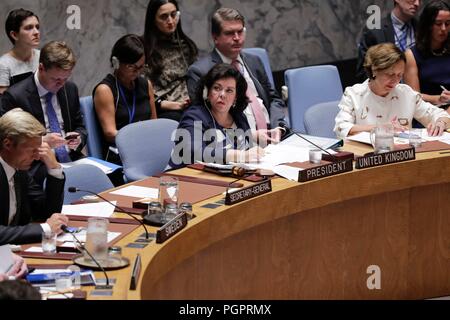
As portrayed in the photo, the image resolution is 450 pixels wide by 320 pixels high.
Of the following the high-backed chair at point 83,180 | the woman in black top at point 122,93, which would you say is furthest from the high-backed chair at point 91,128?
the high-backed chair at point 83,180

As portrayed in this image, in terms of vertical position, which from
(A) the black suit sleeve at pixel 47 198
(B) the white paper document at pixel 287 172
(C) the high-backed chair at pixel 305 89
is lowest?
(A) the black suit sleeve at pixel 47 198

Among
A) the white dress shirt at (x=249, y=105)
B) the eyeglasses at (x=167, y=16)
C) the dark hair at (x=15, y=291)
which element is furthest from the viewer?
the eyeglasses at (x=167, y=16)

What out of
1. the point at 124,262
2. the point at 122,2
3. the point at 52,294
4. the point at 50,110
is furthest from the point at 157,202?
the point at 122,2

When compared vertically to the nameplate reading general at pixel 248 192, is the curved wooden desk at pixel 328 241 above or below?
below

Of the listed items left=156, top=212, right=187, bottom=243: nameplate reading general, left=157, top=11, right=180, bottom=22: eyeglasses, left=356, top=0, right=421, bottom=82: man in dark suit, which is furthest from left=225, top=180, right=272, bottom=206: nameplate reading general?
left=356, top=0, right=421, bottom=82: man in dark suit

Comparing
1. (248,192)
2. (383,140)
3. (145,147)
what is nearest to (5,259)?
(248,192)

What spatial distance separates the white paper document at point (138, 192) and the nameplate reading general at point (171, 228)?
0.50 m

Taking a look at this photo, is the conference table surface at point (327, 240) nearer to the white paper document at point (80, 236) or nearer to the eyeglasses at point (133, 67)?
the white paper document at point (80, 236)

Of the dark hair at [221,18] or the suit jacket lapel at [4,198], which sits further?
the dark hair at [221,18]

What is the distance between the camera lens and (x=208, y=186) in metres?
4.06

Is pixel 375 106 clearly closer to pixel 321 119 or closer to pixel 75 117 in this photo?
pixel 321 119

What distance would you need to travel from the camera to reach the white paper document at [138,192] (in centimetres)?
391

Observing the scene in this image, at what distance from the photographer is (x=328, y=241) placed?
14.3 ft

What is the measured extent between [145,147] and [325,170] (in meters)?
1.20
